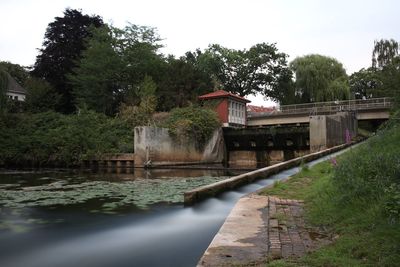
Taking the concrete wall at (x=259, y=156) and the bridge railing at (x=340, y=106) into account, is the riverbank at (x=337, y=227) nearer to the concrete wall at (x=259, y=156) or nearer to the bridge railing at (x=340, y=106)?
the concrete wall at (x=259, y=156)

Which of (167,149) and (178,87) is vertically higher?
(178,87)

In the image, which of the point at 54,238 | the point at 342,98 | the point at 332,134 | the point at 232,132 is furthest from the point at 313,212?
the point at 342,98

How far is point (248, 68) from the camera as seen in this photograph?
174 feet

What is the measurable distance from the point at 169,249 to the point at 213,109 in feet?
93.3

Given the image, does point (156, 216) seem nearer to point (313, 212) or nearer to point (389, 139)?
point (313, 212)

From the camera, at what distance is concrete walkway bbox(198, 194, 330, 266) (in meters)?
3.96

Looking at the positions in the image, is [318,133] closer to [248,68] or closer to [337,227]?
[337,227]

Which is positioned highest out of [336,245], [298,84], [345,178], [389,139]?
[298,84]

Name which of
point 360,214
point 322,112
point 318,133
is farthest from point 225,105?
point 360,214

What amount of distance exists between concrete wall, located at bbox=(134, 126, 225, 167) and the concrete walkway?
766 inches

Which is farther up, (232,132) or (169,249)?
(232,132)

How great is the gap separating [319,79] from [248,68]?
33.0 ft

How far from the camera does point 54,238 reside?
5961mm

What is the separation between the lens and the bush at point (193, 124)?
28245mm
